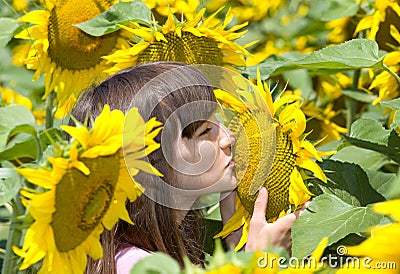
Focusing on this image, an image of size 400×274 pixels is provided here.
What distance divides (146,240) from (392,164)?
0.63 m

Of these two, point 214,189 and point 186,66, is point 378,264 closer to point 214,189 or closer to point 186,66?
point 214,189

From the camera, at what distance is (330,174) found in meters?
1.36

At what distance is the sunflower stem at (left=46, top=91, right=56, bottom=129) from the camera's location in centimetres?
167

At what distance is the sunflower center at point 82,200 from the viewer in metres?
1.02

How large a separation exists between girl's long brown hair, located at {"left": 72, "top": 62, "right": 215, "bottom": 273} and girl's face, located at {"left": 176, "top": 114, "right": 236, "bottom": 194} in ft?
0.05

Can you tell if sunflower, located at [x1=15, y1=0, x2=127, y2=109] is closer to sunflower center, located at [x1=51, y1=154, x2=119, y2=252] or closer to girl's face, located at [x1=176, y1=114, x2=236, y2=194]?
girl's face, located at [x1=176, y1=114, x2=236, y2=194]

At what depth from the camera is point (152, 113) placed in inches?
50.4

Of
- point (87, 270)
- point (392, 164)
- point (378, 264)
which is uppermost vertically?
point (378, 264)

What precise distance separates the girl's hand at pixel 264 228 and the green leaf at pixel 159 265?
0.41 metres

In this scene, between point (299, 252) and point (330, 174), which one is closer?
point (299, 252)

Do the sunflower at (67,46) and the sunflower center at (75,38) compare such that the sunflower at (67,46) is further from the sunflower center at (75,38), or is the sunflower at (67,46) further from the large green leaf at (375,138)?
the large green leaf at (375,138)

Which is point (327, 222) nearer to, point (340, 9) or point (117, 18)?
point (117, 18)

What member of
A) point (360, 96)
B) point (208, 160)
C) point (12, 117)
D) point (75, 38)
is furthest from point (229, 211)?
point (360, 96)

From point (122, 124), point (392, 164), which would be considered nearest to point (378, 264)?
point (122, 124)
